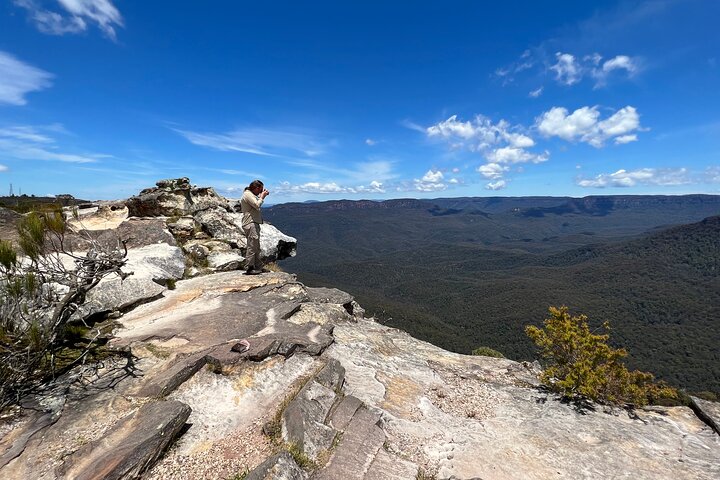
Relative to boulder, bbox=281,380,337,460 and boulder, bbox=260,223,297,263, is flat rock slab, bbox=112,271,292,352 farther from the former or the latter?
boulder, bbox=260,223,297,263

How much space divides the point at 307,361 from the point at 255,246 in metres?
7.82

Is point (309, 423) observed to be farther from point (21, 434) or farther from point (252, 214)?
point (252, 214)

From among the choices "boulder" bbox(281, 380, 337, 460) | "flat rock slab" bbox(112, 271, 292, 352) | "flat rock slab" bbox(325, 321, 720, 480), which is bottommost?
"flat rock slab" bbox(325, 321, 720, 480)

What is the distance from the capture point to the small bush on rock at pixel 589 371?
8.82 meters

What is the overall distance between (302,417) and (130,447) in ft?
8.24

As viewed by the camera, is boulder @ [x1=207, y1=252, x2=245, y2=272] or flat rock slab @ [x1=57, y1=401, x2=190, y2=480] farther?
boulder @ [x1=207, y1=252, x2=245, y2=272]

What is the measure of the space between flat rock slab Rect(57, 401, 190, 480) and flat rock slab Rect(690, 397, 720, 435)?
37.1ft

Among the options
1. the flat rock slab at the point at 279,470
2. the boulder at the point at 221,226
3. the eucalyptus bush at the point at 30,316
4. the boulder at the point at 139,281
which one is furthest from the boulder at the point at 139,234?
the flat rock slab at the point at 279,470

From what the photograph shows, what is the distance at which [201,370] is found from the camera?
7.45 metres

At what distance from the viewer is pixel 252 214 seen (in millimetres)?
14641

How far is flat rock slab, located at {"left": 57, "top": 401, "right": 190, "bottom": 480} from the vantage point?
4715 millimetres

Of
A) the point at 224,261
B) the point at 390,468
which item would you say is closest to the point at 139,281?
the point at 224,261

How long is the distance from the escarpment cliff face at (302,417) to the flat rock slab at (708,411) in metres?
0.05

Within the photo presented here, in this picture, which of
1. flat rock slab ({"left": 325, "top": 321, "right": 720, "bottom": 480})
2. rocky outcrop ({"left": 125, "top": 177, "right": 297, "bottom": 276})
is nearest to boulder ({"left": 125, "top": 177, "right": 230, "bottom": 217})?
rocky outcrop ({"left": 125, "top": 177, "right": 297, "bottom": 276})
